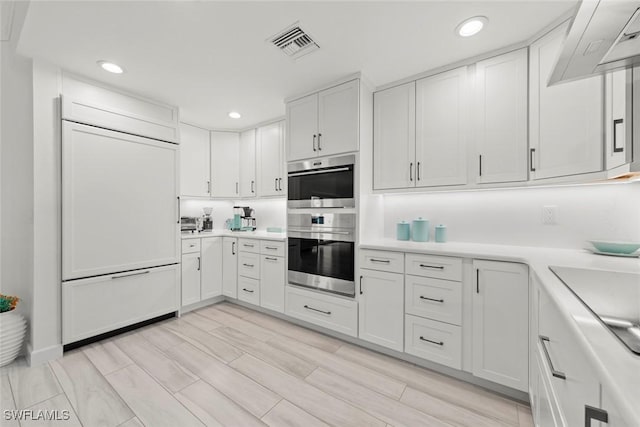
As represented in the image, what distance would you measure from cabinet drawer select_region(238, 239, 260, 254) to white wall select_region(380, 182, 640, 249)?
55.5 inches

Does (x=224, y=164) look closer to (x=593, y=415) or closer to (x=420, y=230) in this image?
(x=420, y=230)

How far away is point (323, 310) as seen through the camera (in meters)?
2.46

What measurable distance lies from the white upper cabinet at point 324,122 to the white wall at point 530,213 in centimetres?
85

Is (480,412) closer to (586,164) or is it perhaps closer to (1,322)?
(586,164)

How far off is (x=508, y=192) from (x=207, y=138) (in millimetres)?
3706

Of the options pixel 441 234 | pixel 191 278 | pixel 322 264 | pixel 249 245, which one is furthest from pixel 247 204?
pixel 441 234

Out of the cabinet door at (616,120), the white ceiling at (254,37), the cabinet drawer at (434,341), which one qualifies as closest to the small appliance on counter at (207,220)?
the white ceiling at (254,37)

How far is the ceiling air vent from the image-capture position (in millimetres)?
1756

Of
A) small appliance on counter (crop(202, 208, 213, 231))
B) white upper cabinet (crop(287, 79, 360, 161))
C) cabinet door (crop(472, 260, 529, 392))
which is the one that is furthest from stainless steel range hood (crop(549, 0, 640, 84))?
small appliance on counter (crop(202, 208, 213, 231))

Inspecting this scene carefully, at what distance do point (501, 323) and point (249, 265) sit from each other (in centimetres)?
252

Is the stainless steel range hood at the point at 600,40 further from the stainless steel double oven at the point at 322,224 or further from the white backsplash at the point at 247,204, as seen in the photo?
the white backsplash at the point at 247,204

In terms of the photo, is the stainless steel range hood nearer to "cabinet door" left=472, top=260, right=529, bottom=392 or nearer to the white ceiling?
the white ceiling

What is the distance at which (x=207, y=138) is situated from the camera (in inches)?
144

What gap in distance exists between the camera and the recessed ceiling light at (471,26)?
1624 millimetres
